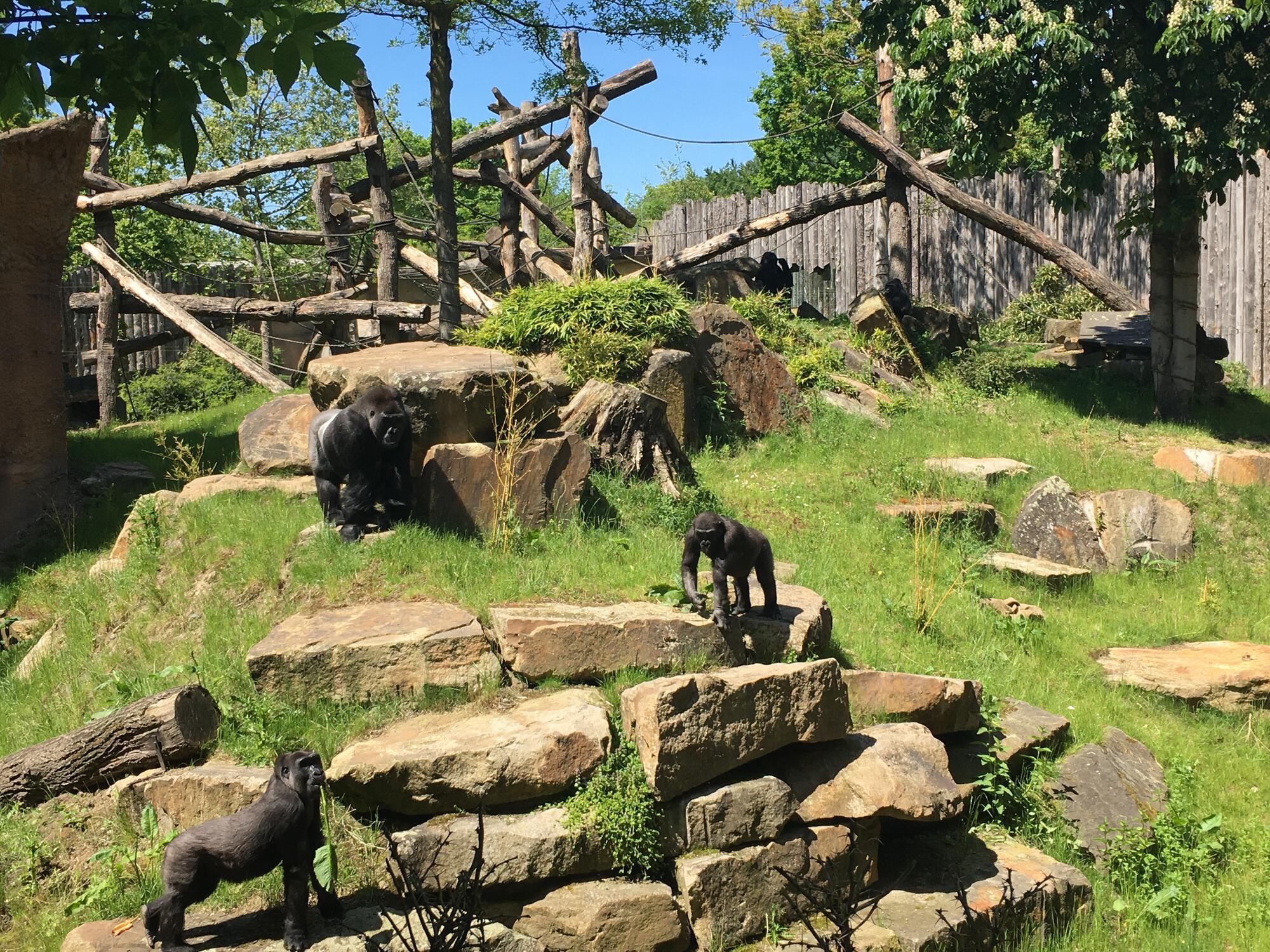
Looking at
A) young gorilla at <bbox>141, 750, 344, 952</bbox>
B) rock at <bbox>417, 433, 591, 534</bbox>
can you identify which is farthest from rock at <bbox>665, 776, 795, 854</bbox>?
rock at <bbox>417, 433, 591, 534</bbox>

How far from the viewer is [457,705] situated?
6637 millimetres

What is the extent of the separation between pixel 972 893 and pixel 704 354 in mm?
7971

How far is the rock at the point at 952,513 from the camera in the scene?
424 inches

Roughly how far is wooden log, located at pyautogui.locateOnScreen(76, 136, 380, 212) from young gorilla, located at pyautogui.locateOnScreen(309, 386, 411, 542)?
21.2 feet

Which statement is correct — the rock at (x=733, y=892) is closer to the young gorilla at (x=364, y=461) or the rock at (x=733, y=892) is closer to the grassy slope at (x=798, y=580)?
the grassy slope at (x=798, y=580)

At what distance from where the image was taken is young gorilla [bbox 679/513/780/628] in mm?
6996

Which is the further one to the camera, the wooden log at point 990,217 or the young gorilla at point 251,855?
the wooden log at point 990,217

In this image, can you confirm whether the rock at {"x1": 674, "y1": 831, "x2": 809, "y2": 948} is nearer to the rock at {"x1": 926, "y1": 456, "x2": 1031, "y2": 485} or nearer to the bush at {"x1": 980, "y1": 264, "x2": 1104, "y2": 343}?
the rock at {"x1": 926, "y1": 456, "x2": 1031, "y2": 485}

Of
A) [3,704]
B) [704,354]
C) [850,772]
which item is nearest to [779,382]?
[704,354]

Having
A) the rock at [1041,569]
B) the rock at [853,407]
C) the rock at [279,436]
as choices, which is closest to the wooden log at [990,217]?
the rock at [853,407]

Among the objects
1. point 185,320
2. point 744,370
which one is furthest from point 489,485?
point 185,320

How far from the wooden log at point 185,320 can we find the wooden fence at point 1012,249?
7489 mm

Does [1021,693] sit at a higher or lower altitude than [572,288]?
lower

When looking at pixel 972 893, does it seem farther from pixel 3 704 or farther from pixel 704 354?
pixel 704 354
